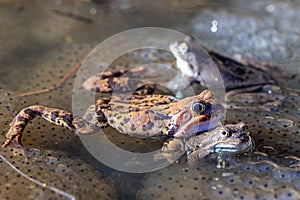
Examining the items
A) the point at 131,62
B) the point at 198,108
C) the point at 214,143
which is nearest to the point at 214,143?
the point at 214,143

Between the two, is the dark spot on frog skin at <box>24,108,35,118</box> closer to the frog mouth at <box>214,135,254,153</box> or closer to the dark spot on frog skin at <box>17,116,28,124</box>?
the dark spot on frog skin at <box>17,116,28,124</box>

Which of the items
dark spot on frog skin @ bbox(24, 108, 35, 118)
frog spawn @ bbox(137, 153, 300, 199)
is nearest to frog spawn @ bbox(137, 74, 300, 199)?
frog spawn @ bbox(137, 153, 300, 199)

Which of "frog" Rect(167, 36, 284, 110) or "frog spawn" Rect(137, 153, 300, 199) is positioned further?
"frog" Rect(167, 36, 284, 110)

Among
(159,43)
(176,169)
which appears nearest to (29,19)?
(159,43)

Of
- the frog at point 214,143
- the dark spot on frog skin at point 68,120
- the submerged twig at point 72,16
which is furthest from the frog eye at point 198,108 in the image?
the submerged twig at point 72,16

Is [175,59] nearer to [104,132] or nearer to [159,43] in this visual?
[159,43]

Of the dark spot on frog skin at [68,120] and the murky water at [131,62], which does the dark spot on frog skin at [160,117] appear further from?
the dark spot on frog skin at [68,120]
